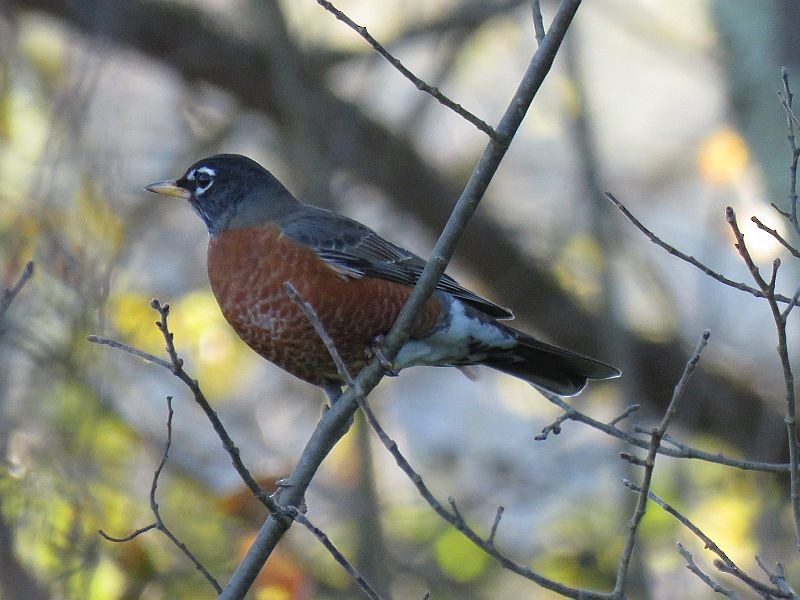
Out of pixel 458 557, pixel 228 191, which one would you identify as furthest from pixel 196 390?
pixel 458 557

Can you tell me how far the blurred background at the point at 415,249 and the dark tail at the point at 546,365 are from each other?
109cm

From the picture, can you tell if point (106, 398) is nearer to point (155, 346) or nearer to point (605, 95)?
point (155, 346)

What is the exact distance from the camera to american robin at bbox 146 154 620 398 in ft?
10.9

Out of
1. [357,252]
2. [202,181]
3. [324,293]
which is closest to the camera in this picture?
[324,293]

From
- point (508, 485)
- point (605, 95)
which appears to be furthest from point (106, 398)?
point (605, 95)

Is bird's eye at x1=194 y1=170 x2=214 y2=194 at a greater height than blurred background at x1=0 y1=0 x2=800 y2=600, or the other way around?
blurred background at x1=0 y1=0 x2=800 y2=600

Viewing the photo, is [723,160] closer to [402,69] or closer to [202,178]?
[202,178]

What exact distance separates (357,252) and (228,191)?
1.98 ft

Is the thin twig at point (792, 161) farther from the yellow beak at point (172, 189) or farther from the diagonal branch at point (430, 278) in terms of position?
the yellow beak at point (172, 189)

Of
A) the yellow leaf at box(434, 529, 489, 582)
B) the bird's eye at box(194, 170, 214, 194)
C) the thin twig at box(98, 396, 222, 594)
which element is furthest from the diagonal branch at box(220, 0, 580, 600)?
the yellow leaf at box(434, 529, 489, 582)

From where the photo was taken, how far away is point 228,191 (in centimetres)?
384

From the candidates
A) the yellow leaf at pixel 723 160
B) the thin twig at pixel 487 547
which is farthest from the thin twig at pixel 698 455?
the yellow leaf at pixel 723 160

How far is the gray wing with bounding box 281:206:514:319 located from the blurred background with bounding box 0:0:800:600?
707 mm

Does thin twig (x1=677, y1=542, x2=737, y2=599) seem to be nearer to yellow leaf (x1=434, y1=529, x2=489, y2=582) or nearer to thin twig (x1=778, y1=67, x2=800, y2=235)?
thin twig (x1=778, y1=67, x2=800, y2=235)
